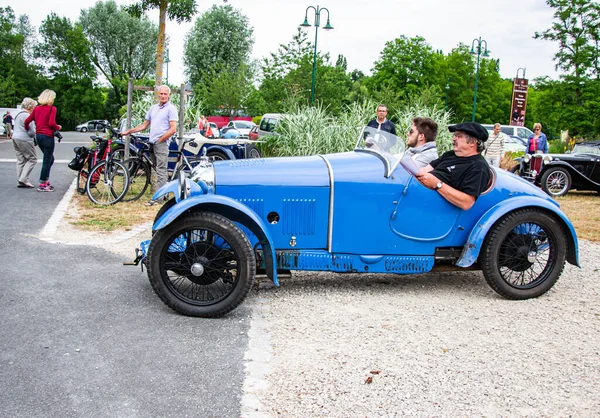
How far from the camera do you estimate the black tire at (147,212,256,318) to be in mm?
4340

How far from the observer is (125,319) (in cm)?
427

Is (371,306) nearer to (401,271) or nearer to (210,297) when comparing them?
(401,271)

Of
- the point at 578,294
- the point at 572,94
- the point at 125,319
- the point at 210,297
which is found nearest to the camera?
the point at 125,319

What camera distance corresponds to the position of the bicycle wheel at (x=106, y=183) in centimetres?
928

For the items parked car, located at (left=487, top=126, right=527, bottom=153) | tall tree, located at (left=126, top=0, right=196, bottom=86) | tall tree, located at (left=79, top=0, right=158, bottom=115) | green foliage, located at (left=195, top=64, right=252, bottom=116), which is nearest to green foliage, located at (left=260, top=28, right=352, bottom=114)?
tall tree, located at (left=126, top=0, right=196, bottom=86)

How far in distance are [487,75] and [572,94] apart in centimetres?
2395

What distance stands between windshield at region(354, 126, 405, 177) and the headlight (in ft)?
4.56

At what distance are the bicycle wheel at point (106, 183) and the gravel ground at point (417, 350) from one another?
187 inches

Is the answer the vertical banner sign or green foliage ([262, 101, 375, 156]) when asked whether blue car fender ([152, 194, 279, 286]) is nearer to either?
green foliage ([262, 101, 375, 156])

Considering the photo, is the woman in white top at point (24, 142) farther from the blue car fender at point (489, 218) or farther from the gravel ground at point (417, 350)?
the blue car fender at point (489, 218)

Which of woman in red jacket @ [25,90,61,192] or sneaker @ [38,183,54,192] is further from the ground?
woman in red jacket @ [25,90,61,192]

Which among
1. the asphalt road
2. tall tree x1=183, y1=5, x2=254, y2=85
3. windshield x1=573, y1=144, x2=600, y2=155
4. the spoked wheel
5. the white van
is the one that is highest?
tall tree x1=183, y1=5, x2=254, y2=85

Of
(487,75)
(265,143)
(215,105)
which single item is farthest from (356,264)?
(487,75)

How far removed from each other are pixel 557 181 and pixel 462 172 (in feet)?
35.0
